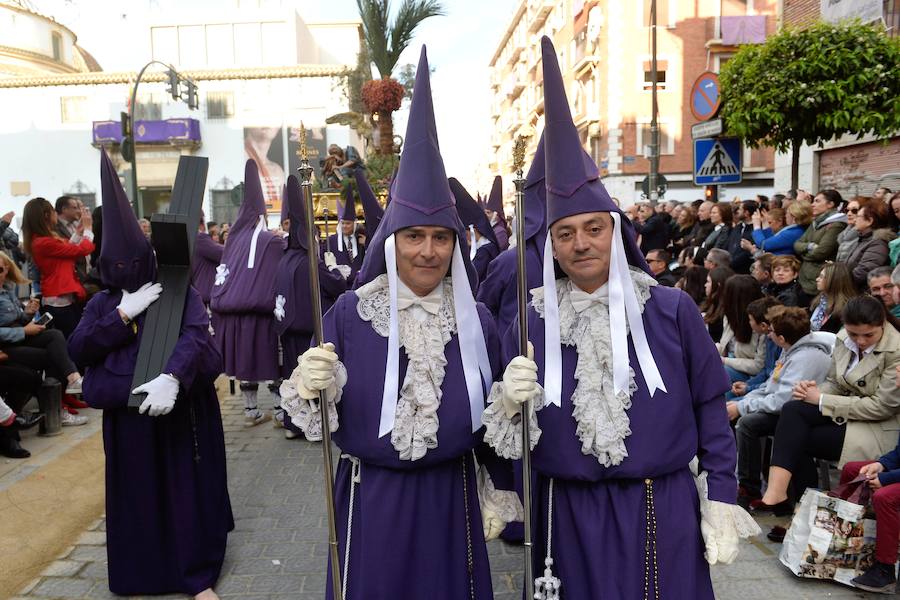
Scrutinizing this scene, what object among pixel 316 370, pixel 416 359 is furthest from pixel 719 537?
pixel 316 370

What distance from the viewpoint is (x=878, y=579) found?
383cm

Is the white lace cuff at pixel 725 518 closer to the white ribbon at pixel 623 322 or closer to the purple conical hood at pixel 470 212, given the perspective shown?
the white ribbon at pixel 623 322

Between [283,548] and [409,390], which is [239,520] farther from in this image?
[409,390]

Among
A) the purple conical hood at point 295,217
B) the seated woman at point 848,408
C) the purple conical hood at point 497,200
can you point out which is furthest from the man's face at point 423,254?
the purple conical hood at point 497,200

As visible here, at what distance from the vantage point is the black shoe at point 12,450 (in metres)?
6.26

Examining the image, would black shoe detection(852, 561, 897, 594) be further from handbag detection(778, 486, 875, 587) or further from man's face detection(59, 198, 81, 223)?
man's face detection(59, 198, 81, 223)

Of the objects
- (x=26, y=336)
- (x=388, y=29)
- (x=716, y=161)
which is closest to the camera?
(x=26, y=336)

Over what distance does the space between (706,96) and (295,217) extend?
619 cm

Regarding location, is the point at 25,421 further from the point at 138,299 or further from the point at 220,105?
the point at 220,105

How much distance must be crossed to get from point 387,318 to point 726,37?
3398 centimetres

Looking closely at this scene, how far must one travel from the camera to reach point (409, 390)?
2.66m

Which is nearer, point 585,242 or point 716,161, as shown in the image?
point 585,242

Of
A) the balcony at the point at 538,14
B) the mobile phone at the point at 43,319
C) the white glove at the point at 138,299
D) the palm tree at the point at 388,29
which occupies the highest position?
the balcony at the point at 538,14

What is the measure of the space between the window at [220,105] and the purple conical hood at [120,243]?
121 feet
